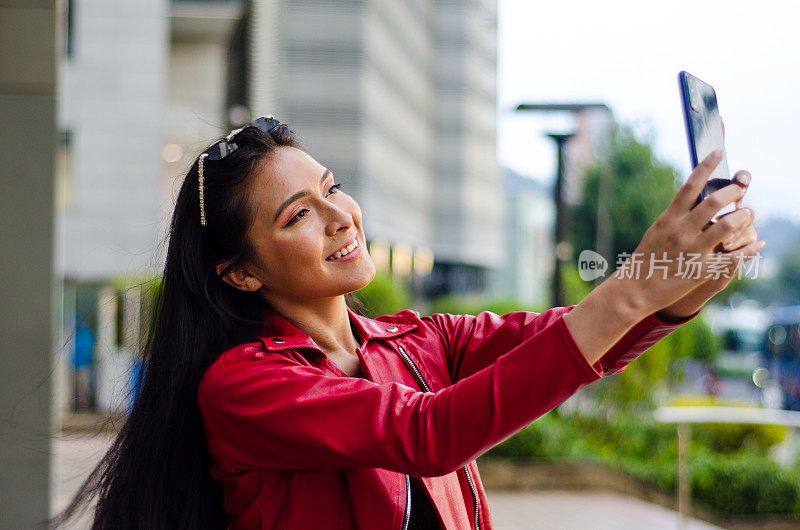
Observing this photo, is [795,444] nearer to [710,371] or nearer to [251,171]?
[251,171]

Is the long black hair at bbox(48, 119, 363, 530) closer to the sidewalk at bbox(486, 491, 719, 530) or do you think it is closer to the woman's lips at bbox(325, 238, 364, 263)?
the woman's lips at bbox(325, 238, 364, 263)

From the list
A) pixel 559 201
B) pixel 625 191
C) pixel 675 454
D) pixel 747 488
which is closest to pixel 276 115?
pixel 625 191

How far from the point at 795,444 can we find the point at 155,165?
35.2 ft

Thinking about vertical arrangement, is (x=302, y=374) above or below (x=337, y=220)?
below

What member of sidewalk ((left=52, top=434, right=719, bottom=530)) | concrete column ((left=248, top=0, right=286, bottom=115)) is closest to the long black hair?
sidewalk ((left=52, top=434, right=719, bottom=530))

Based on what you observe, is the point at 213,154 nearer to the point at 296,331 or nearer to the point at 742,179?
the point at 296,331

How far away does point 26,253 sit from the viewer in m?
2.80

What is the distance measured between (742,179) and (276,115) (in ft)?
72.9

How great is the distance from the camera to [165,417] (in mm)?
1373

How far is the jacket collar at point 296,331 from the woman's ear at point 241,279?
2.2 inches

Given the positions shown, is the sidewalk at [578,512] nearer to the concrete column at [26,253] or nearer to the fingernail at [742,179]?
the concrete column at [26,253]

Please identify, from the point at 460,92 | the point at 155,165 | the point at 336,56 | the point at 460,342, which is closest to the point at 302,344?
the point at 460,342

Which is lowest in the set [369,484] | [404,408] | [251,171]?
[369,484]

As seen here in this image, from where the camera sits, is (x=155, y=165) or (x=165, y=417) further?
(x=155, y=165)
